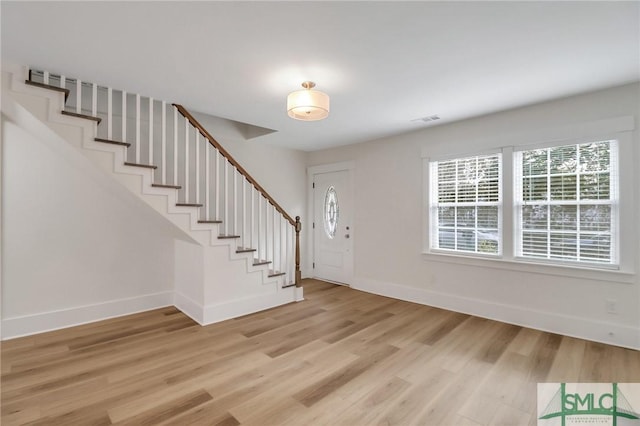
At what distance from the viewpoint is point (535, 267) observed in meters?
3.39

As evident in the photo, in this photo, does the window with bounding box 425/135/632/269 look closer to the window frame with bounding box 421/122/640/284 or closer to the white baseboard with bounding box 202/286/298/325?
the window frame with bounding box 421/122/640/284

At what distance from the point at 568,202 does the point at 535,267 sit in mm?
793

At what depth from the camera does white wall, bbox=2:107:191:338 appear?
3.08 metres

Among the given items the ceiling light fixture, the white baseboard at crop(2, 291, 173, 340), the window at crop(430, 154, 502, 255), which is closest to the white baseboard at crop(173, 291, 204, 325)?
the white baseboard at crop(2, 291, 173, 340)

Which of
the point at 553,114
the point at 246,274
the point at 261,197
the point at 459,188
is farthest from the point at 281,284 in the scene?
the point at 553,114

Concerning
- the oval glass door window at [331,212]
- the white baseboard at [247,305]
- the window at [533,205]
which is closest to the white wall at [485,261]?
the window at [533,205]

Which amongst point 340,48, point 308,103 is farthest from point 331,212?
point 340,48

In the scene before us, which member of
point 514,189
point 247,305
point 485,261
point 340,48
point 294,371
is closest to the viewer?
point 340,48

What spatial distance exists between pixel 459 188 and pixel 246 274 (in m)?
3.10

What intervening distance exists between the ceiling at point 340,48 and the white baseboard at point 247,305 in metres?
2.43

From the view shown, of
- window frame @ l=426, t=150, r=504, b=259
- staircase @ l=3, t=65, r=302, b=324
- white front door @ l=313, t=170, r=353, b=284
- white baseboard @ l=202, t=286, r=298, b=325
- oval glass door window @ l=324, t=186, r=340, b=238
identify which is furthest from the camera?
oval glass door window @ l=324, t=186, r=340, b=238

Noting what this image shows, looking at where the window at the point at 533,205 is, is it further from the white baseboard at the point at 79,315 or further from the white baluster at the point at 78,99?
the white baluster at the point at 78,99

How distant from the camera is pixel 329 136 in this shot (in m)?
4.72

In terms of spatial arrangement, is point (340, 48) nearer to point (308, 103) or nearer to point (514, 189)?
point (308, 103)
